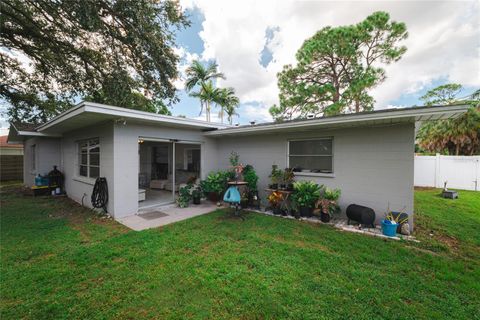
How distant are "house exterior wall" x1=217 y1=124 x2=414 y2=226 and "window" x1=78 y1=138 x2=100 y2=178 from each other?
5899 millimetres

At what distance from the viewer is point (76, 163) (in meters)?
7.21

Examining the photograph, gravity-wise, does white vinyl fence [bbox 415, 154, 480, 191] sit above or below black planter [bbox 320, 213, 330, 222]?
above

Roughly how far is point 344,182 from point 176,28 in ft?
28.0

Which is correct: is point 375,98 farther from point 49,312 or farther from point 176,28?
point 49,312

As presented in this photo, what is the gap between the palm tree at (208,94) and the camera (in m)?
14.9

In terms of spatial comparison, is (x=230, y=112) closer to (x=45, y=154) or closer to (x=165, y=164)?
(x=165, y=164)

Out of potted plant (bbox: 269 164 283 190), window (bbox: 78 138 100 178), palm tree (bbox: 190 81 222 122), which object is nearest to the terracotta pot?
potted plant (bbox: 269 164 283 190)

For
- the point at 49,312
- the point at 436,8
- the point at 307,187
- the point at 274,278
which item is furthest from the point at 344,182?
the point at 436,8

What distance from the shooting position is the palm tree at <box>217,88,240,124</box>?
614 inches

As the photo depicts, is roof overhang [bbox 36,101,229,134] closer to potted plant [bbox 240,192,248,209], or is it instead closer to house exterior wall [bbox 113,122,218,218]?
house exterior wall [bbox 113,122,218,218]

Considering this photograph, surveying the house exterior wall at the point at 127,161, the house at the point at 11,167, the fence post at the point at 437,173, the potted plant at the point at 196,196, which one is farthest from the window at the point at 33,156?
the fence post at the point at 437,173

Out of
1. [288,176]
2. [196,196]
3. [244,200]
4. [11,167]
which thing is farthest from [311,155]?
[11,167]

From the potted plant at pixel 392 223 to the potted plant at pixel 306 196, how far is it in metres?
1.49

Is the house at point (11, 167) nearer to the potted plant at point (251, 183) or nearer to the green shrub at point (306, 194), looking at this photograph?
the potted plant at point (251, 183)
